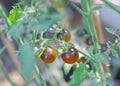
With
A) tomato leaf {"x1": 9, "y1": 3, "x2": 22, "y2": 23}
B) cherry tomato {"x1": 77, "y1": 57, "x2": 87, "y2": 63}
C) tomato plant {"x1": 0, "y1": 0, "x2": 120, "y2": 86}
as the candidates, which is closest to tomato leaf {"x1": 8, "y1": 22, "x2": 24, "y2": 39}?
tomato plant {"x1": 0, "y1": 0, "x2": 120, "y2": 86}

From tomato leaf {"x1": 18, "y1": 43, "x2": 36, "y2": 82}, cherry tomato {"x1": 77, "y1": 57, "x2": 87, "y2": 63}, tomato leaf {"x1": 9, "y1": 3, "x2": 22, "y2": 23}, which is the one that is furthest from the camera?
cherry tomato {"x1": 77, "y1": 57, "x2": 87, "y2": 63}

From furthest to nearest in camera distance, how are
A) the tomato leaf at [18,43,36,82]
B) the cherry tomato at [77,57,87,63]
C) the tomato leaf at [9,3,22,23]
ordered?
1. the cherry tomato at [77,57,87,63]
2. the tomato leaf at [9,3,22,23]
3. the tomato leaf at [18,43,36,82]

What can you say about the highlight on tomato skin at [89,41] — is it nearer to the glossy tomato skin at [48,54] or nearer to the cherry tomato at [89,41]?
the cherry tomato at [89,41]

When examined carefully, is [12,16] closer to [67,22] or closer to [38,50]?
[38,50]

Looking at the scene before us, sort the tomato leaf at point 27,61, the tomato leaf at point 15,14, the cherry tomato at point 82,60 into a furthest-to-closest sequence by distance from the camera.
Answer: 1. the cherry tomato at point 82,60
2. the tomato leaf at point 15,14
3. the tomato leaf at point 27,61

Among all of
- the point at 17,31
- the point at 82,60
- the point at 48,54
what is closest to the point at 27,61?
the point at 17,31

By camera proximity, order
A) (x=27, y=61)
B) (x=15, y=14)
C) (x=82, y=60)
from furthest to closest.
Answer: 1. (x=82, y=60)
2. (x=15, y=14)
3. (x=27, y=61)

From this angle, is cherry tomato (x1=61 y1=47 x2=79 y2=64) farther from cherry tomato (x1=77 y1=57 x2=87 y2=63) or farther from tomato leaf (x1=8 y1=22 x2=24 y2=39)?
tomato leaf (x1=8 y1=22 x2=24 y2=39)

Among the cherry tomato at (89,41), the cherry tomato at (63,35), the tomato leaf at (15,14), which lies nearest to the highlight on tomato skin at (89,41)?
the cherry tomato at (89,41)

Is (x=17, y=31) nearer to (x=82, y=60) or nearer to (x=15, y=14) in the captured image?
(x=15, y=14)
